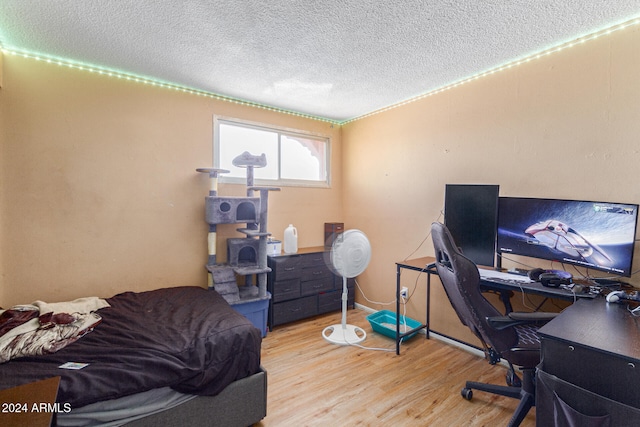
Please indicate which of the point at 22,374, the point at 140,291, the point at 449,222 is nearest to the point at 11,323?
the point at 22,374

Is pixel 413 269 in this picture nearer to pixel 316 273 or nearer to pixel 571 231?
pixel 571 231

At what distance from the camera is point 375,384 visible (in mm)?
2131

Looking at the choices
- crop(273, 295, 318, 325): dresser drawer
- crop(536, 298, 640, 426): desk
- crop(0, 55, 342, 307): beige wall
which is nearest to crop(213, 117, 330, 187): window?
crop(0, 55, 342, 307): beige wall

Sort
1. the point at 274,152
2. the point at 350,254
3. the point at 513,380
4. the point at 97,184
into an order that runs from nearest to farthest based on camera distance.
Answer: the point at 513,380
the point at 97,184
the point at 350,254
the point at 274,152

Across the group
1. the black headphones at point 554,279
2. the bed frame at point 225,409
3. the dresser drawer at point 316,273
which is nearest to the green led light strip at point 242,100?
the black headphones at point 554,279

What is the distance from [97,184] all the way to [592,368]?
3.36m

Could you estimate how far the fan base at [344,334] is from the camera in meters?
2.76

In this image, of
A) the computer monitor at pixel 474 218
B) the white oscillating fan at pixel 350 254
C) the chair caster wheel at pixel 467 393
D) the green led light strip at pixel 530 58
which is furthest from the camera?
the white oscillating fan at pixel 350 254

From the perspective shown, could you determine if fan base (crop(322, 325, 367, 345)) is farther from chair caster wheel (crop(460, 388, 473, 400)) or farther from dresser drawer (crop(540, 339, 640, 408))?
dresser drawer (crop(540, 339, 640, 408))

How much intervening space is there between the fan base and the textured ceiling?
7.89 ft

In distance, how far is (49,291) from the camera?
7.67 feet

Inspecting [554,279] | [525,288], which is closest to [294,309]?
[525,288]

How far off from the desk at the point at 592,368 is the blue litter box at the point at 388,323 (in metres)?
1.61

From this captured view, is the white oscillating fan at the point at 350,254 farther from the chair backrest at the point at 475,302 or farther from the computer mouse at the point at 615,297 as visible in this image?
the computer mouse at the point at 615,297
